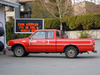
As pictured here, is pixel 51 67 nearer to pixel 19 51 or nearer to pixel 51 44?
pixel 51 44

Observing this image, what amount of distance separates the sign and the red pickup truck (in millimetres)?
6266

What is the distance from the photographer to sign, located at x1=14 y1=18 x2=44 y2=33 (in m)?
17.7

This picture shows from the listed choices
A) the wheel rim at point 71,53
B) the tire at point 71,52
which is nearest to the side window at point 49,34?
the tire at point 71,52

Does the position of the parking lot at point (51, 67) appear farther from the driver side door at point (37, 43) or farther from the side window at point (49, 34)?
the side window at point (49, 34)

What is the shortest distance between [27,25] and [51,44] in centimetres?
735

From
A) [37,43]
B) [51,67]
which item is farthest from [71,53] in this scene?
[51,67]

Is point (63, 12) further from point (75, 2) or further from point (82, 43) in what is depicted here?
point (82, 43)

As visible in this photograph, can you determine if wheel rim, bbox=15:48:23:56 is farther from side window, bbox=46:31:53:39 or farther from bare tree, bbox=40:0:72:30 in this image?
bare tree, bbox=40:0:72:30

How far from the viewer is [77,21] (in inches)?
1232

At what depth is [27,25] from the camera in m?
17.7

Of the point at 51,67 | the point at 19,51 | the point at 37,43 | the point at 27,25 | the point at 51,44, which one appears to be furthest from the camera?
the point at 27,25

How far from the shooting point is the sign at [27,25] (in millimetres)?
17672

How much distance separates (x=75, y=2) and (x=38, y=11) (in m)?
8.51

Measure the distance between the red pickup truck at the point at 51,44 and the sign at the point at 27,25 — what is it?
6.27m
